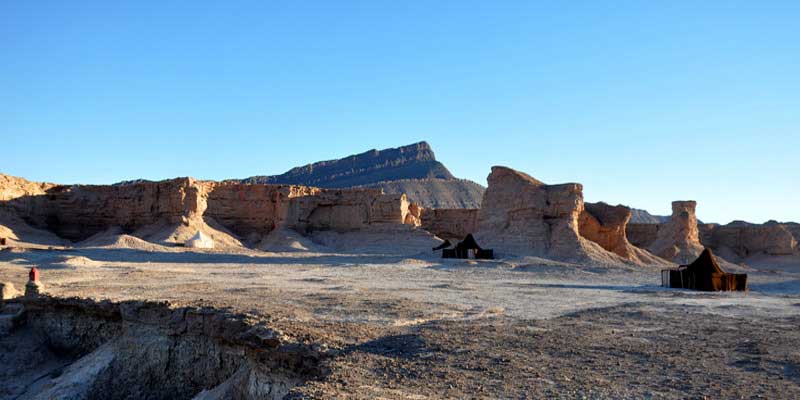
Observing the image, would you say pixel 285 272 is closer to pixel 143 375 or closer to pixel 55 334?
pixel 55 334

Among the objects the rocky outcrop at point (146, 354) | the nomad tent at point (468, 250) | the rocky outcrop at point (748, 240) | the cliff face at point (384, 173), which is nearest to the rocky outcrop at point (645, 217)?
the cliff face at point (384, 173)

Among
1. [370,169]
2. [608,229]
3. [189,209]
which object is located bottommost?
[608,229]

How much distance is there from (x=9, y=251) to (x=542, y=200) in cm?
2641

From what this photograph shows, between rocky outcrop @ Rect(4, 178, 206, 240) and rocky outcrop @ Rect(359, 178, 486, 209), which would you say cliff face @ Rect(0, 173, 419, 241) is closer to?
rocky outcrop @ Rect(4, 178, 206, 240)

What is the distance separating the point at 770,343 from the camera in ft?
29.5

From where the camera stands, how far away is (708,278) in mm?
19203

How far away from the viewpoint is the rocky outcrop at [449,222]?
52875 millimetres

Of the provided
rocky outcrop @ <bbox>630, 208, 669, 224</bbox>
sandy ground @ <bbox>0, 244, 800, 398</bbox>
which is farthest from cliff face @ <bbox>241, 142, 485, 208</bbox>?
sandy ground @ <bbox>0, 244, 800, 398</bbox>

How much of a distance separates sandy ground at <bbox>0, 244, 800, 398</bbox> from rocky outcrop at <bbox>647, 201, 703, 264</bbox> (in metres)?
18.9

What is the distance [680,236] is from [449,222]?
18109 mm

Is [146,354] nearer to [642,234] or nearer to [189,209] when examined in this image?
[189,209]

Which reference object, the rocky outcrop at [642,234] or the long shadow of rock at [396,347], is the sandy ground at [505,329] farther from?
the rocky outcrop at [642,234]

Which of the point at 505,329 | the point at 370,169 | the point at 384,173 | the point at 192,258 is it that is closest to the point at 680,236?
the point at 192,258

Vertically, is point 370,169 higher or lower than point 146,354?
higher
